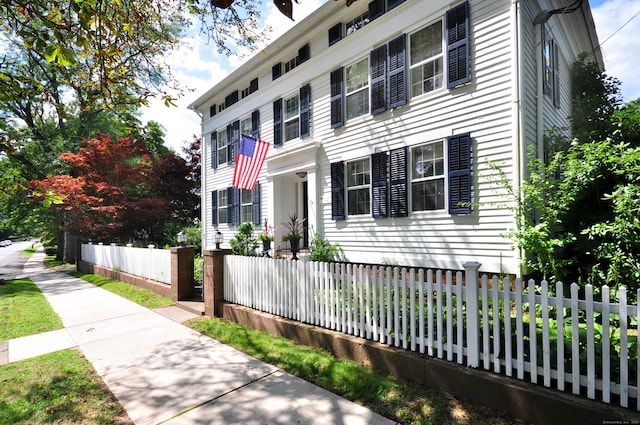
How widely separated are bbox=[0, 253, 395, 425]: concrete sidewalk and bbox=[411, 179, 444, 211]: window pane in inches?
197

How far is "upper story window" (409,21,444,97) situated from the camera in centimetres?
710

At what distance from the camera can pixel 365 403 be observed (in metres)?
2.90

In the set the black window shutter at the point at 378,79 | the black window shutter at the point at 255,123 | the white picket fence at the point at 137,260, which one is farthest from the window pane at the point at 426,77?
the white picket fence at the point at 137,260

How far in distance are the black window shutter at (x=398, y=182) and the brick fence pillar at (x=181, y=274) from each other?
16.1 ft

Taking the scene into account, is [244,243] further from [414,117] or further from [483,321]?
[483,321]

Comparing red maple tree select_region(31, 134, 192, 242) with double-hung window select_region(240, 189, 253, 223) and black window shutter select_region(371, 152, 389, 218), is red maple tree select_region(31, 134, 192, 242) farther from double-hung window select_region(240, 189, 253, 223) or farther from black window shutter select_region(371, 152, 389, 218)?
black window shutter select_region(371, 152, 389, 218)

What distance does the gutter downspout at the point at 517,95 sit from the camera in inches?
232

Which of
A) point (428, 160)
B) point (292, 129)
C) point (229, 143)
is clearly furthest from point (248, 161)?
point (428, 160)

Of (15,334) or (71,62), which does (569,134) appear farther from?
(15,334)

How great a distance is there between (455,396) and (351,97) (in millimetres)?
7754

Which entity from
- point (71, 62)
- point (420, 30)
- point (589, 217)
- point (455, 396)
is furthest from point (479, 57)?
point (71, 62)

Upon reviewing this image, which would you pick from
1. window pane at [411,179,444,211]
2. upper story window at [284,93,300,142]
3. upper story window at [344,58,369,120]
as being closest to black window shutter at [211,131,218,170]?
upper story window at [284,93,300,142]

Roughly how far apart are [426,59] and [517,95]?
225 centimetres

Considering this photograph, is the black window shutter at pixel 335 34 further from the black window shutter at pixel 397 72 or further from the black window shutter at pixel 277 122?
the black window shutter at pixel 277 122
